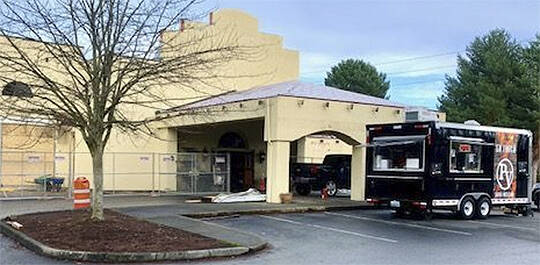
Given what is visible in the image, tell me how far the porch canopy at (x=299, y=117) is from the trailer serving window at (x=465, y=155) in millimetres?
5786

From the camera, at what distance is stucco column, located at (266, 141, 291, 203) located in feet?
72.1

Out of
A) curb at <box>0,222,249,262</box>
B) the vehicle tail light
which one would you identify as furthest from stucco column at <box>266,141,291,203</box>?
curb at <box>0,222,249,262</box>

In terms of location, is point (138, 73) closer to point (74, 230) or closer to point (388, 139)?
point (74, 230)

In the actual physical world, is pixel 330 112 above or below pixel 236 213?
above

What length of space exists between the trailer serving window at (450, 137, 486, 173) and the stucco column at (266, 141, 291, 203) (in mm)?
6155

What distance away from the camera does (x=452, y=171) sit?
1844 centimetres

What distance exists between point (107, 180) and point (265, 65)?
1096cm

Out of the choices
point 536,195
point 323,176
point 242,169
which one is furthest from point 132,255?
point 242,169

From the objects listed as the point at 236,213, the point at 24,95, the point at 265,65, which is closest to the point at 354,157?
the point at 236,213

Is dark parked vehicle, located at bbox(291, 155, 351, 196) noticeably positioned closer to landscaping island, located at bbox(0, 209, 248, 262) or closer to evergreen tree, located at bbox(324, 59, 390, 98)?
landscaping island, located at bbox(0, 209, 248, 262)


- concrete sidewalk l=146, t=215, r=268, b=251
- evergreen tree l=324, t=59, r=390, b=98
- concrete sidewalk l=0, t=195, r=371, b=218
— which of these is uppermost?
evergreen tree l=324, t=59, r=390, b=98

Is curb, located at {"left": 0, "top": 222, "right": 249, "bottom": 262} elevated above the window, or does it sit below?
below

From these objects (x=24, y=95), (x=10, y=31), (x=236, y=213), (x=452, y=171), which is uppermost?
(x=10, y=31)

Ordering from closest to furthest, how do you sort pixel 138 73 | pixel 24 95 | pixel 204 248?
pixel 204 248, pixel 138 73, pixel 24 95
